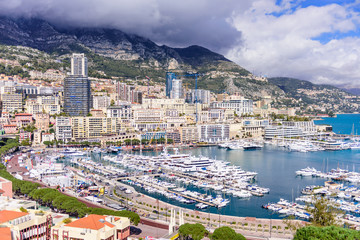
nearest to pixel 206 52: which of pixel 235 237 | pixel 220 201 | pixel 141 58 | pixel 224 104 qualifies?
pixel 141 58

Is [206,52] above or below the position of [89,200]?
above

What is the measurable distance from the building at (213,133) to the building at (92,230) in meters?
47.2

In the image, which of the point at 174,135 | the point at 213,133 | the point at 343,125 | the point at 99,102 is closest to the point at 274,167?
the point at 174,135

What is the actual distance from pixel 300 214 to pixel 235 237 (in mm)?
8680

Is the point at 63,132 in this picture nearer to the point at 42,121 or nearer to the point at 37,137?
the point at 37,137

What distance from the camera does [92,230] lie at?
40.7 ft

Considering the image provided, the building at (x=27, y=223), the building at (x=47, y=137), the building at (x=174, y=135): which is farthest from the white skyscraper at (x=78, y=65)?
the building at (x=27, y=223)

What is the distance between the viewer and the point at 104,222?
43.2 ft

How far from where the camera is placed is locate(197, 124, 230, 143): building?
200 feet

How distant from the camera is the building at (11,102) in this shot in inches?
2391

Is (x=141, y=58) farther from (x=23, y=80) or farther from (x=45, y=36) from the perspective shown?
(x=23, y=80)

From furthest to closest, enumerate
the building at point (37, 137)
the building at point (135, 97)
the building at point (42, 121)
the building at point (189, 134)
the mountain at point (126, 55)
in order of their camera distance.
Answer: the mountain at point (126, 55), the building at point (135, 97), the building at point (189, 134), the building at point (42, 121), the building at point (37, 137)

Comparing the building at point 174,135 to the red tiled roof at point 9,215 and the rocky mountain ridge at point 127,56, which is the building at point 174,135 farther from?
the red tiled roof at point 9,215

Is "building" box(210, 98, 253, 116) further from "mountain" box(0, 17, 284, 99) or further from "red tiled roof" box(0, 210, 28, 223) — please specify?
"red tiled roof" box(0, 210, 28, 223)
